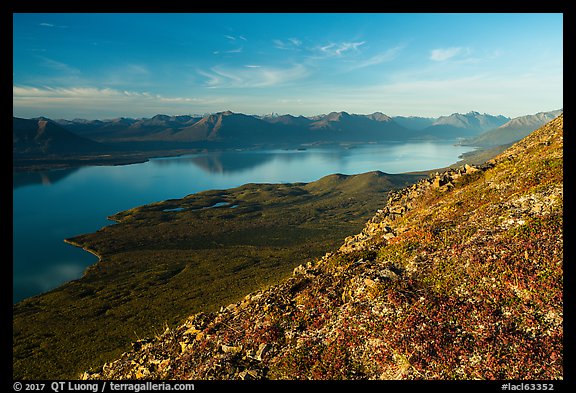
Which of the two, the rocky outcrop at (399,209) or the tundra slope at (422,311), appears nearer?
the tundra slope at (422,311)

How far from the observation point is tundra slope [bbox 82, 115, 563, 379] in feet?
50.2

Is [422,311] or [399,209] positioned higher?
[399,209]

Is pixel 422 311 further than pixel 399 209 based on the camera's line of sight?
No

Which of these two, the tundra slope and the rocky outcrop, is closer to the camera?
the tundra slope

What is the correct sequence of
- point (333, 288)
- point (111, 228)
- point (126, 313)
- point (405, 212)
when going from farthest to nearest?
1. point (111, 228)
2. point (126, 313)
3. point (405, 212)
4. point (333, 288)

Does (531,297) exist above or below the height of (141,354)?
above

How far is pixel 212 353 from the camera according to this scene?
72.8 feet

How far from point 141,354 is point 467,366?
2593cm

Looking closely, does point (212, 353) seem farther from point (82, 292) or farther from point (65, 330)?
point (82, 292)

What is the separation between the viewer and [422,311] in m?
18.4

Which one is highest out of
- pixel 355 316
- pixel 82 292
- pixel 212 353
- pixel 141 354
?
pixel 355 316

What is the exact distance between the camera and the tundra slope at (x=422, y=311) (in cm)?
1529
